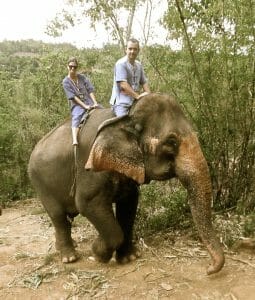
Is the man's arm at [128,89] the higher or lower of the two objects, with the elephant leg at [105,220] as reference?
higher

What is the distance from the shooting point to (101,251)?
508 cm

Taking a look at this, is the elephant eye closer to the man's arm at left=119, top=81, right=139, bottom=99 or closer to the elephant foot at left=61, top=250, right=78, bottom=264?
the man's arm at left=119, top=81, right=139, bottom=99

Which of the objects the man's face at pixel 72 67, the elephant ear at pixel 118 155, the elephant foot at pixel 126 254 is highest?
the man's face at pixel 72 67

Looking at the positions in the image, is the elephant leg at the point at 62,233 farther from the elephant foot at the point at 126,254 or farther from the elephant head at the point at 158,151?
the elephant head at the point at 158,151

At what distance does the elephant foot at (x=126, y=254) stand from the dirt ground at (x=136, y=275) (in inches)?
2.5

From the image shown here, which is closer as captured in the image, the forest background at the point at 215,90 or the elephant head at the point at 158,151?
the elephant head at the point at 158,151

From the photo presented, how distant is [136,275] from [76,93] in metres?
2.06

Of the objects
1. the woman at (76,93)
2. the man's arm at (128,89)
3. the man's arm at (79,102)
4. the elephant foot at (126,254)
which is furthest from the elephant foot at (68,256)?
the man's arm at (128,89)

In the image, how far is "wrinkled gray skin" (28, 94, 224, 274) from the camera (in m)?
4.18

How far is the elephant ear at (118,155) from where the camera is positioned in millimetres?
4375

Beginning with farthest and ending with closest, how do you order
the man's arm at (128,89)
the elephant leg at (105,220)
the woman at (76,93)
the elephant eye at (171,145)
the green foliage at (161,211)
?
the green foliage at (161,211) < the woman at (76,93) < the elephant leg at (105,220) < the man's arm at (128,89) < the elephant eye at (171,145)

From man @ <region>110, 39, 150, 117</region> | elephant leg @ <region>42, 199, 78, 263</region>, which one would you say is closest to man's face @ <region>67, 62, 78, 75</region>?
man @ <region>110, 39, 150, 117</region>

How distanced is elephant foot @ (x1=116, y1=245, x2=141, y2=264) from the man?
1443 mm

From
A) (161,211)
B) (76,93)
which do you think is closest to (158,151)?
(76,93)
